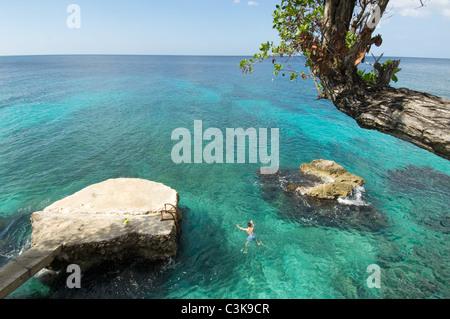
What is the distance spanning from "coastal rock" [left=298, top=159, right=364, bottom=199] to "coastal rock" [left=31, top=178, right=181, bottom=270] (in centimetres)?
980

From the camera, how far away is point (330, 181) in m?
18.5

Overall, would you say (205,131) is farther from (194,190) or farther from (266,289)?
(266,289)

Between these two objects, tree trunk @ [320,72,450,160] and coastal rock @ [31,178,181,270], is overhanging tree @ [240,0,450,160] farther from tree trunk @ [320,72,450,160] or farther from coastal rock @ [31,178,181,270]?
coastal rock @ [31,178,181,270]

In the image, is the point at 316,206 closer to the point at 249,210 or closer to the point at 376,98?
the point at 249,210

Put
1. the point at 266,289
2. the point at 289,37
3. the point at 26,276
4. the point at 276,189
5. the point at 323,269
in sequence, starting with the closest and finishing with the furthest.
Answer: the point at 289,37 < the point at 26,276 < the point at 266,289 < the point at 323,269 < the point at 276,189

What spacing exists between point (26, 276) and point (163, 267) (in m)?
5.32

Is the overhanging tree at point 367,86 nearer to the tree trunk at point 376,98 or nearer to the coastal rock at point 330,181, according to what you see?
the tree trunk at point 376,98

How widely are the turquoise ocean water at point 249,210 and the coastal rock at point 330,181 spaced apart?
0.86m

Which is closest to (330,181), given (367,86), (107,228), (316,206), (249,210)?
(316,206)

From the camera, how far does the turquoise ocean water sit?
11.0m

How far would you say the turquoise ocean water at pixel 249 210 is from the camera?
11.0 m

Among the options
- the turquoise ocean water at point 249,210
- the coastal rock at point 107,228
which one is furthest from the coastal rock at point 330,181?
the coastal rock at point 107,228

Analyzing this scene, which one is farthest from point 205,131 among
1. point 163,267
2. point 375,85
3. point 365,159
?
point 375,85

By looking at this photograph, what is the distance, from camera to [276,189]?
1794 cm
